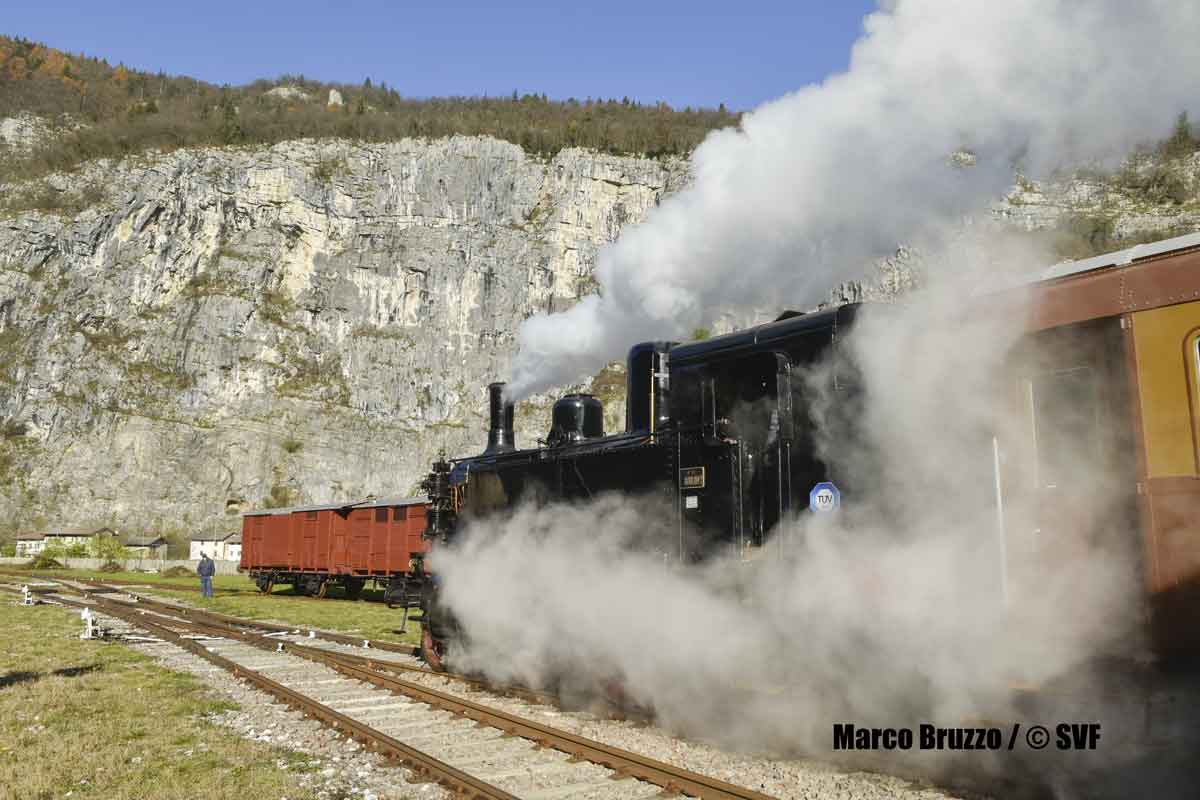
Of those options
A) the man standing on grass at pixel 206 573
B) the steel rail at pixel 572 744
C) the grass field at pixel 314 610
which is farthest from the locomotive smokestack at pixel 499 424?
the man standing on grass at pixel 206 573

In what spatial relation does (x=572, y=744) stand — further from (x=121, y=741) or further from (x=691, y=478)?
(x=121, y=741)

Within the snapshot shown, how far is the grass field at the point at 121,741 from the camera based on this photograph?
22.5 ft

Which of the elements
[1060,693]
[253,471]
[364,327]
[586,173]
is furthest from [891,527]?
[586,173]

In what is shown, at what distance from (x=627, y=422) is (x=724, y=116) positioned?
14152cm

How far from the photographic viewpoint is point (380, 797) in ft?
21.7

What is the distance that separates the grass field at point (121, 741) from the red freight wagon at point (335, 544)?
562 inches

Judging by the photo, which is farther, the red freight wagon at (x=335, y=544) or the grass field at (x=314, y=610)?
the red freight wagon at (x=335, y=544)

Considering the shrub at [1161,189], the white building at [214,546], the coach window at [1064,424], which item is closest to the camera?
the coach window at [1064,424]

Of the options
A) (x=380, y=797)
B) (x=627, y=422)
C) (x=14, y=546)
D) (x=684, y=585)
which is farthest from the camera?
(x=14, y=546)

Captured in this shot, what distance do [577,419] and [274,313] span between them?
303 feet

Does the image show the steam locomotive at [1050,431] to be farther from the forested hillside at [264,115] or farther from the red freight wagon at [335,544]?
the forested hillside at [264,115]

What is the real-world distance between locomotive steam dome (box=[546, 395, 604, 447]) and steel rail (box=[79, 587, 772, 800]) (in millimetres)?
3484

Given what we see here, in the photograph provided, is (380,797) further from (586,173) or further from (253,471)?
(586,173)

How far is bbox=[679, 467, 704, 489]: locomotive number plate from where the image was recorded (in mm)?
8359
